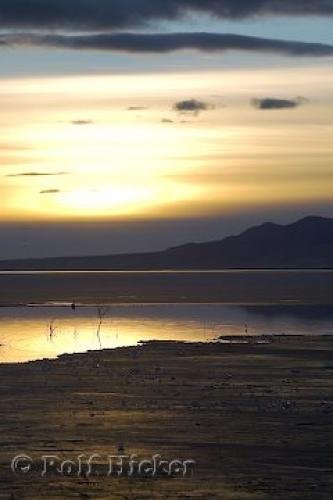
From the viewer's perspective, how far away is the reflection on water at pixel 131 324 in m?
59.6

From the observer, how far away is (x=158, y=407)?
32.2 m

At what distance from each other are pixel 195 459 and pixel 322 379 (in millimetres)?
16083

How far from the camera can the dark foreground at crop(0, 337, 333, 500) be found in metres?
22.5

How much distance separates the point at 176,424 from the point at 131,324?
48564mm

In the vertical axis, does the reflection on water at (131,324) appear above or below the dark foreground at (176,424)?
above

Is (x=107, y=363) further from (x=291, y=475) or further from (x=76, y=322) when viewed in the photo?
(x=76, y=322)

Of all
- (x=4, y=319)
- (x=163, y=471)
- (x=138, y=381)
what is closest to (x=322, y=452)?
(x=163, y=471)

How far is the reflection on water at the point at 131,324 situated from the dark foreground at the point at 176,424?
32.9ft

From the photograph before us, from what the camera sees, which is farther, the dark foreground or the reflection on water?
the reflection on water

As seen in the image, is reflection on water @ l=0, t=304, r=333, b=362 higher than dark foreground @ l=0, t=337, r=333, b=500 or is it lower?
higher

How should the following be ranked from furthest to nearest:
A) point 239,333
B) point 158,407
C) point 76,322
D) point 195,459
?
point 76,322 < point 239,333 < point 158,407 < point 195,459

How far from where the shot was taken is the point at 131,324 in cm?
7775

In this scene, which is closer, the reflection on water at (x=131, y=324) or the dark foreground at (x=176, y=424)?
the dark foreground at (x=176, y=424)

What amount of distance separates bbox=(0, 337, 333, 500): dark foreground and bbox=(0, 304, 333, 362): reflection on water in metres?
10.0
